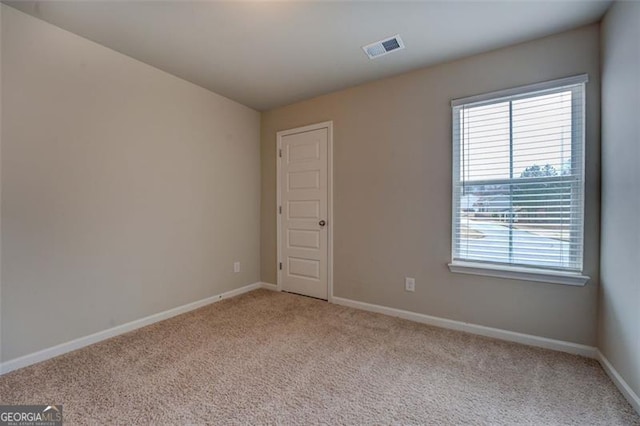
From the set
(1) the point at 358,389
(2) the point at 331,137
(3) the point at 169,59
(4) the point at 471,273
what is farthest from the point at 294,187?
(1) the point at 358,389

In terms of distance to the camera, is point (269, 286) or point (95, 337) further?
point (269, 286)

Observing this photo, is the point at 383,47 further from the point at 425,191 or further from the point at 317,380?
the point at 317,380

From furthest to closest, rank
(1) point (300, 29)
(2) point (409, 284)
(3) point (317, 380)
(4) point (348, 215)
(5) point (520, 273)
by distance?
(4) point (348, 215) < (2) point (409, 284) < (5) point (520, 273) < (1) point (300, 29) < (3) point (317, 380)

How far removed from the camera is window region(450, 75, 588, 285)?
7.30 ft

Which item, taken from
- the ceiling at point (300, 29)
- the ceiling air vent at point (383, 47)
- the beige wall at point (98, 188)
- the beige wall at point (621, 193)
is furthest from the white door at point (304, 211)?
the beige wall at point (621, 193)

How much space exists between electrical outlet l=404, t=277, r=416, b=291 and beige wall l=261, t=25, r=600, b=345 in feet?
0.14

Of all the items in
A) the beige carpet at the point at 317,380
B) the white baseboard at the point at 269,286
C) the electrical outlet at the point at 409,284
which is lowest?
the beige carpet at the point at 317,380

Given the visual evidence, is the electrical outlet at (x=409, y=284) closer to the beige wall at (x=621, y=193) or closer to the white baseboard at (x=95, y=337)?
the beige wall at (x=621, y=193)

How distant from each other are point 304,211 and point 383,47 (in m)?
2.02

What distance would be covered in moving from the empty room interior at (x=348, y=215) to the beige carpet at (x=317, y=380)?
0.02 meters

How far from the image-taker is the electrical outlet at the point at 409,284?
9.62 ft

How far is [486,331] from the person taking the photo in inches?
101

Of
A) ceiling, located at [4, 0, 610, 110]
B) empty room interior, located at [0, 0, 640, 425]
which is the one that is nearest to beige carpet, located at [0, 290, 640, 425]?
empty room interior, located at [0, 0, 640, 425]

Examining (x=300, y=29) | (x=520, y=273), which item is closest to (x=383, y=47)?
(x=300, y=29)
